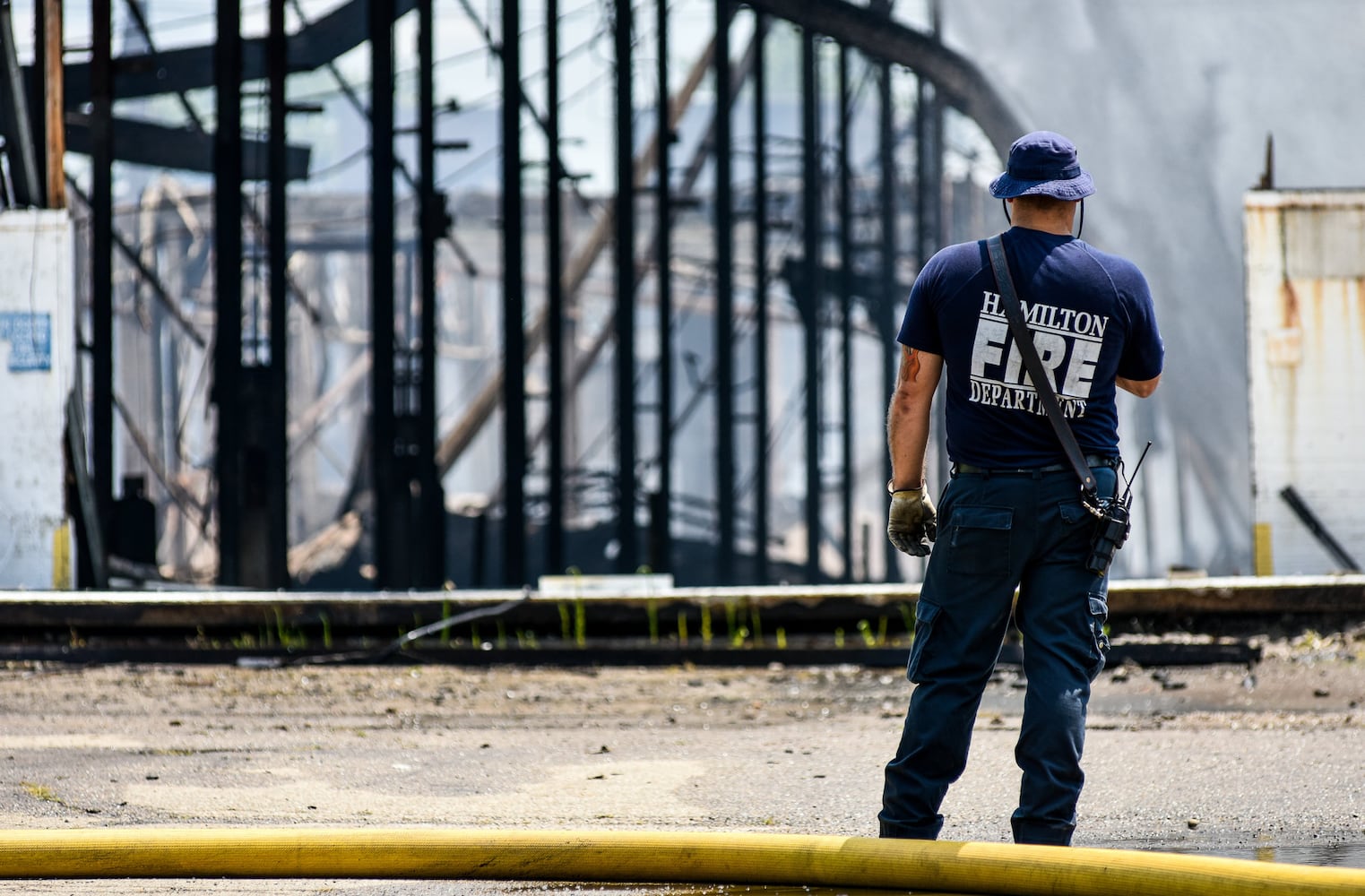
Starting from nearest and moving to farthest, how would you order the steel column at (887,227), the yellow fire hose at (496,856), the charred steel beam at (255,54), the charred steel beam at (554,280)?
the yellow fire hose at (496,856) < the charred steel beam at (554,280) < the charred steel beam at (255,54) < the steel column at (887,227)

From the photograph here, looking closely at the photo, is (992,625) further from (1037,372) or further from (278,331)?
(278,331)

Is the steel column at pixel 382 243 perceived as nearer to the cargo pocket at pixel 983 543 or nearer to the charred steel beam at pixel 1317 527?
the charred steel beam at pixel 1317 527

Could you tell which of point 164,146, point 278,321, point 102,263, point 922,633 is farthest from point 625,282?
point 922,633

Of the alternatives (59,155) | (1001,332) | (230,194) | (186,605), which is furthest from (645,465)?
(1001,332)

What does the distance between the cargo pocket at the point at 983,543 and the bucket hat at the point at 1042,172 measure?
27.3 inches

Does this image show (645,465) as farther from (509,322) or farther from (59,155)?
(59,155)

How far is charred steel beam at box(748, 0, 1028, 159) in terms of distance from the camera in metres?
17.4

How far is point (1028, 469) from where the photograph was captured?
11.3ft

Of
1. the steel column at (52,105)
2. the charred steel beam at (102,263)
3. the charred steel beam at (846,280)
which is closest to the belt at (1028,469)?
the steel column at (52,105)

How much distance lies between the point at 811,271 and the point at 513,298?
719cm

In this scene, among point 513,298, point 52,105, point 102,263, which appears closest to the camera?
point 52,105

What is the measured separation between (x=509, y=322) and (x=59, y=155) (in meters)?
4.58

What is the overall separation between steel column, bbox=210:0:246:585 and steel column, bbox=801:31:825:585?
7.39 m

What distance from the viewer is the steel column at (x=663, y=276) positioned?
1552 cm
